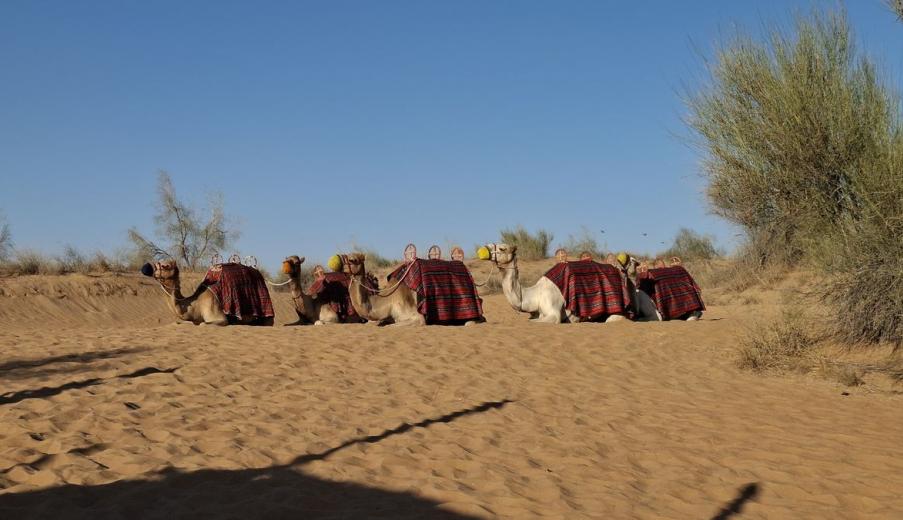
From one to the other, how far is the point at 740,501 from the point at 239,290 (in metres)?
10.4

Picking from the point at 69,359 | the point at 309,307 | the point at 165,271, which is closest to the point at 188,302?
the point at 165,271

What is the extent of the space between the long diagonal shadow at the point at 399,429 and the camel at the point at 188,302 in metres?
6.80

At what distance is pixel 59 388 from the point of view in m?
8.51

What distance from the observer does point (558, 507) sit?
5.61 metres

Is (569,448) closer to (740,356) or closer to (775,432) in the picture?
(775,432)

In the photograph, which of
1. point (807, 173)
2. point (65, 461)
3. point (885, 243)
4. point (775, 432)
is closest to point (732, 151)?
point (807, 173)

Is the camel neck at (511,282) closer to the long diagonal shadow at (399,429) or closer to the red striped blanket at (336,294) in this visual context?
the red striped blanket at (336,294)

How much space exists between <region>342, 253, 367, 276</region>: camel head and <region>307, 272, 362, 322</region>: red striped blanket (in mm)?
1460

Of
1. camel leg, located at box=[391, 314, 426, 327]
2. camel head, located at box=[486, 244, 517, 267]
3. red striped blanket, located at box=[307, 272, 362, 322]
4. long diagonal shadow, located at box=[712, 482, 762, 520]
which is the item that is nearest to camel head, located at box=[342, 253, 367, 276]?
camel leg, located at box=[391, 314, 426, 327]

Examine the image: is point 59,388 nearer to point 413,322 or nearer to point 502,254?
point 413,322

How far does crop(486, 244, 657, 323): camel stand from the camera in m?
14.9

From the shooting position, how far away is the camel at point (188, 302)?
1412cm

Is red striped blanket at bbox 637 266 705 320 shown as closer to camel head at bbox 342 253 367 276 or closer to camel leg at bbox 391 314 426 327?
camel leg at bbox 391 314 426 327

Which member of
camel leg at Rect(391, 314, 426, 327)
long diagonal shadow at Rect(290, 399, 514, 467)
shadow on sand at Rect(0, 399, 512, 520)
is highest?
camel leg at Rect(391, 314, 426, 327)
